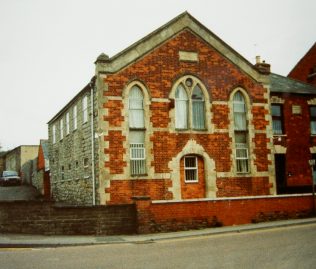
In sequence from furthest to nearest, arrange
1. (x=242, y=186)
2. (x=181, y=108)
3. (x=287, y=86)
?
(x=287, y=86) → (x=242, y=186) → (x=181, y=108)

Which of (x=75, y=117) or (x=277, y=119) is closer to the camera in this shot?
(x=75, y=117)

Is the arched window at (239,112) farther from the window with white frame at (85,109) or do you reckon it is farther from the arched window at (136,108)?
the window with white frame at (85,109)

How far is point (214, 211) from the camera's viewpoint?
59.3 feet

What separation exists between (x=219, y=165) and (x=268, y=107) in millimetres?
4978

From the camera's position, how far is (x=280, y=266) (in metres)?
8.98

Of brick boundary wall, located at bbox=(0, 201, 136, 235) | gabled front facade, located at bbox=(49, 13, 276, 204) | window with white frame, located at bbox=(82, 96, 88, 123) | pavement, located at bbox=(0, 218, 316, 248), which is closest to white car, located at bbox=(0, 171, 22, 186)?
gabled front facade, located at bbox=(49, 13, 276, 204)

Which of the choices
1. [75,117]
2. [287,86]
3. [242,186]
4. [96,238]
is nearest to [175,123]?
[242,186]

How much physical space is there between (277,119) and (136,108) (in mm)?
10482

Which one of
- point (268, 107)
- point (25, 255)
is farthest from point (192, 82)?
point (25, 255)

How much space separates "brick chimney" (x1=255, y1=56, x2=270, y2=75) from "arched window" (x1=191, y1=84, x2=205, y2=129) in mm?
4248

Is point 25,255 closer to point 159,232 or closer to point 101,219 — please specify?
point 101,219

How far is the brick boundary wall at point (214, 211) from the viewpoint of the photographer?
1670 cm

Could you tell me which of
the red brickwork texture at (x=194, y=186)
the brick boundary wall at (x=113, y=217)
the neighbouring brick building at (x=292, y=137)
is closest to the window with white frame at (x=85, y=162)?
the red brickwork texture at (x=194, y=186)

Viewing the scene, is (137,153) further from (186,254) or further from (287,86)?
(287,86)
